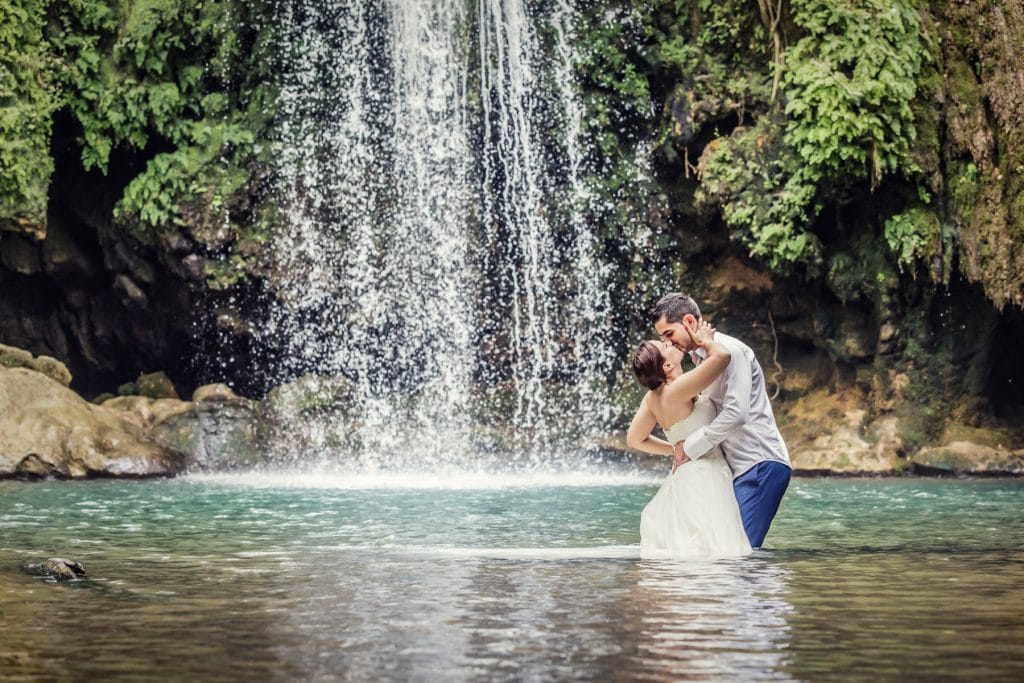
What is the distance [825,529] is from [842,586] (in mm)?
3668

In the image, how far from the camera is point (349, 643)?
5.99 meters

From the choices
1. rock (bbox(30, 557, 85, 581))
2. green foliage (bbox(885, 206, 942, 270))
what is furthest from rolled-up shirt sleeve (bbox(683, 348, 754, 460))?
green foliage (bbox(885, 206, 942, 270))

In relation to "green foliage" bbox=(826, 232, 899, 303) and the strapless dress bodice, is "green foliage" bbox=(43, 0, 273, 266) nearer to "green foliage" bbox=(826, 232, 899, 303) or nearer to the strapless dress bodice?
"green foliage" bbox=(826, 232, 899, 303)

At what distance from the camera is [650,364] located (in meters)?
8.30

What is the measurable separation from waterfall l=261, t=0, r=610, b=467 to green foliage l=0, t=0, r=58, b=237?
12.3 feet

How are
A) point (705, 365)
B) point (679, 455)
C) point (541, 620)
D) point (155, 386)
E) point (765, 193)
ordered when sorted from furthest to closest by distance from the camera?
point (155, 386), point (765, 193), point (679, 455), point (705, 365), point (541, 620)

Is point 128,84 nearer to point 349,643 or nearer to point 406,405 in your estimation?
point 406,405

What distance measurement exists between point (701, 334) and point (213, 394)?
13742 millimetres

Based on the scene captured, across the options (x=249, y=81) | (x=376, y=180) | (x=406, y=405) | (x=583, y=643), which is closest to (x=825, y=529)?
(x=583, y=643)

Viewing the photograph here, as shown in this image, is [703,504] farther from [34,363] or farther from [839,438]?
[34,363]

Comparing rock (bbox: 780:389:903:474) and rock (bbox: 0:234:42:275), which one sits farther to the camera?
rock (bbox: 0:234:42:275)

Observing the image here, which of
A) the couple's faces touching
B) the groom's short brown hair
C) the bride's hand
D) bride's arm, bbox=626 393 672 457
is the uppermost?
the groom's short brown hair

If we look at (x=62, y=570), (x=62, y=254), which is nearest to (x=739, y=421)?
(x=62, y=570)

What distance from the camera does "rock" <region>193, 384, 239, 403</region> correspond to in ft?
66.9
